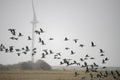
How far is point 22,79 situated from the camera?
39.3 m

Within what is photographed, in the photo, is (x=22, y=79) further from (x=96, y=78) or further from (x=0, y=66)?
(x=0, y=66)

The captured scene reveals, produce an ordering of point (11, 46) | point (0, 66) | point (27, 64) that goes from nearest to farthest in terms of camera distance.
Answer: point (11, 46)
point (0, 66)
point (27, 64)

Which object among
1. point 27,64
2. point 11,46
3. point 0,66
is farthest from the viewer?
point 27,64

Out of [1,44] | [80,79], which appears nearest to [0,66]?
[1,44]

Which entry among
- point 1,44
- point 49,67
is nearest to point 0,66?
point 49,67

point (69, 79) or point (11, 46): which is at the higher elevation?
point (11, 46)

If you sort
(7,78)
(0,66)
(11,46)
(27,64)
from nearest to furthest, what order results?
(7,78) → (11,46) → (0,66) → (27,64)

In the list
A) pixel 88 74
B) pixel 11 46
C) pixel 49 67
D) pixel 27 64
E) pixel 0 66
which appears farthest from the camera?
pixel 49 67

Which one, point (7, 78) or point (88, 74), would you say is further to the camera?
point (88, 74)

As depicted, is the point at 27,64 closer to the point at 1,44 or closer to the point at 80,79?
the point at 1,44

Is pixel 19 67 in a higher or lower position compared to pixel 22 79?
higher

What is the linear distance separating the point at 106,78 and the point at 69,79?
19.9 feet

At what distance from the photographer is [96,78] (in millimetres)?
40406

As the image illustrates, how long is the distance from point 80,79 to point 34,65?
32.1m
